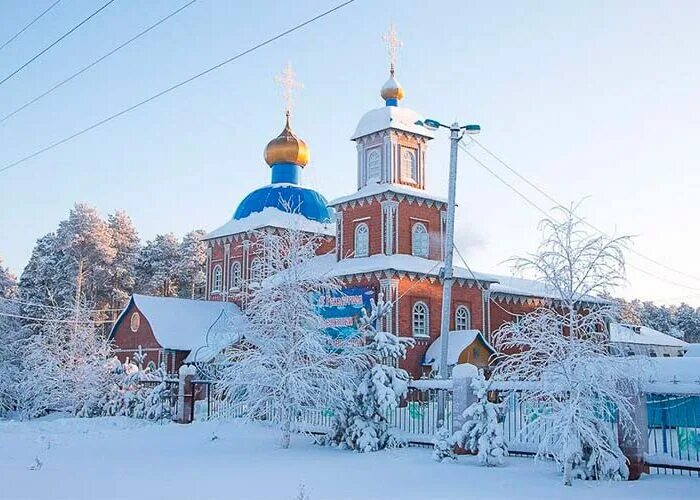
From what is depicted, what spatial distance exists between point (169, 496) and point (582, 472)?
19.5ft

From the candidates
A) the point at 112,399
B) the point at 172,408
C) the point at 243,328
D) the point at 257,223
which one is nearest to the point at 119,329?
the point at 257,223

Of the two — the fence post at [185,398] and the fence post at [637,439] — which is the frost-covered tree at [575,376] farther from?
the fence post at [185,398]

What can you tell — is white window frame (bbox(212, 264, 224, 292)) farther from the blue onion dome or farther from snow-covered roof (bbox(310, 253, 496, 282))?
snow-covered roof (bbox(310, 253, 496, 282))

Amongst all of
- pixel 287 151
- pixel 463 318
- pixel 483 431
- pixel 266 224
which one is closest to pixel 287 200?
pixel 266 224

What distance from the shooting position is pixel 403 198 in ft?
102

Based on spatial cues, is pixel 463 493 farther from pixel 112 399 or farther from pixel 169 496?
pixel 112 399

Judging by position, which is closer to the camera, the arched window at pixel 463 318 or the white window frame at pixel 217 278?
the arched window at pixel 463 318

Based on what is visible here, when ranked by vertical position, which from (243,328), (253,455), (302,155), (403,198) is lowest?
(253,455)

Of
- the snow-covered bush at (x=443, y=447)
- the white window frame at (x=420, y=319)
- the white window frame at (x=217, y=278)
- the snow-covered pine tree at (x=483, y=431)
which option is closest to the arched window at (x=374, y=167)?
the white window frame at (x=420, y=319)

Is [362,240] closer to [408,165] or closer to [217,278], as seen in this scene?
[408,165]

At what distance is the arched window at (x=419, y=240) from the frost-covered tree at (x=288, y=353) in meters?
15.4

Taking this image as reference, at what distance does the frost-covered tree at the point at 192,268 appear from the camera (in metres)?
61.4

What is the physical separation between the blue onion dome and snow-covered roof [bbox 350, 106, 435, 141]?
6.97 m

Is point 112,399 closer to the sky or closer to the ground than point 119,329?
closer to the ground
